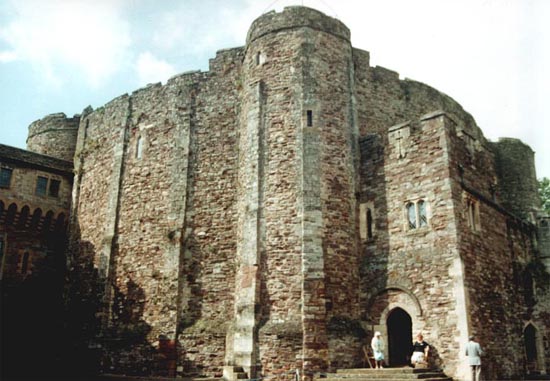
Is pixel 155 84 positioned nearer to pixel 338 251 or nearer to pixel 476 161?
pixel 338 251

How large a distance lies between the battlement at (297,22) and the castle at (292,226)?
0.09m

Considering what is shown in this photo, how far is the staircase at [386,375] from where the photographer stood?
13703 millimetres

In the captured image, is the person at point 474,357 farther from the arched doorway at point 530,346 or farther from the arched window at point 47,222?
the arched window at point 47,222

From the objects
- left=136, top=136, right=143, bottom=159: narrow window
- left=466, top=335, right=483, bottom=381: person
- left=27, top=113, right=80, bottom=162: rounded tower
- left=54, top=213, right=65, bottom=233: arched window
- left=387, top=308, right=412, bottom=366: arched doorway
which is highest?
left=27, top=113, right=80, bottom=162: rounded tower

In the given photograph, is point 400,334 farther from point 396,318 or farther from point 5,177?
point 5,177

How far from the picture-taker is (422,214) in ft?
53.7

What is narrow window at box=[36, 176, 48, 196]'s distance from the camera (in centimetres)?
2478

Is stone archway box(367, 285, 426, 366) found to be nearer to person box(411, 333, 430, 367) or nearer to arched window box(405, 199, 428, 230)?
person box(411, 333, 430, 367)

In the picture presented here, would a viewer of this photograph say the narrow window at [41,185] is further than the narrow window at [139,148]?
Yes

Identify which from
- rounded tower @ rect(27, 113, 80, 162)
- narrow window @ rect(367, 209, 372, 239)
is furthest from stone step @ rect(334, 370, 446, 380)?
rounded tower @ rect(27, 113, 80, 162)

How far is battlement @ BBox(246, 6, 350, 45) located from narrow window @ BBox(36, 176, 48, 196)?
12119 millimetres

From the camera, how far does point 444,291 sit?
15.2 m

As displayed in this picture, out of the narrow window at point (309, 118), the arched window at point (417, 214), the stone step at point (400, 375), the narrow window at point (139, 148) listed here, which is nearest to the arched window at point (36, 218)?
the narrow window at point (139, 148)

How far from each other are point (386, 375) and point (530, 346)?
807 centimetres
